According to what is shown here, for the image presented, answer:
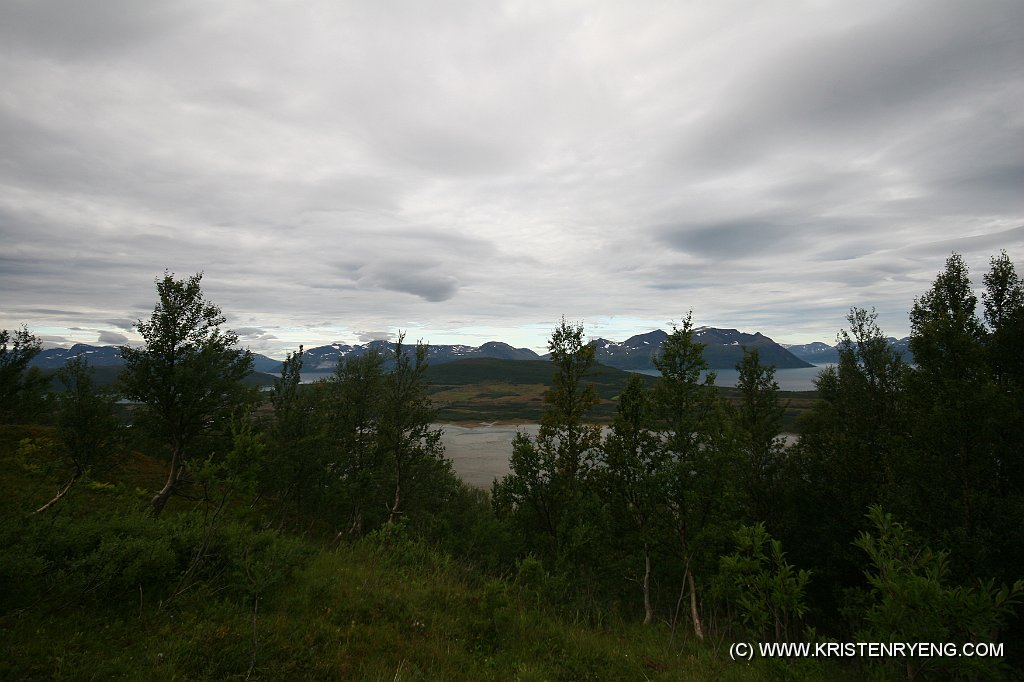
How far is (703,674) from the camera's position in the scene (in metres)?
9.27

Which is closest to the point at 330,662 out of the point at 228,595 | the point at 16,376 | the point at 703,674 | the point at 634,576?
the point at 228,595

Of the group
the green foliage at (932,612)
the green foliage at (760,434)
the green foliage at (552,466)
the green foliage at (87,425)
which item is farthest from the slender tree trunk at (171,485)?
the green foliage at (760,434)

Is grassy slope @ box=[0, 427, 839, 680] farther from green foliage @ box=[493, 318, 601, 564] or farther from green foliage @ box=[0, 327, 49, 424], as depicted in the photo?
green foliage @ box=[0, 327, 49, 424]

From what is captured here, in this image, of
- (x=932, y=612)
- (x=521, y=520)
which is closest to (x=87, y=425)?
(x=521, y=520)

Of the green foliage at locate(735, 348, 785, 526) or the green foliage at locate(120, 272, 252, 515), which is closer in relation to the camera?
the green foliage at locate(120, 272, 252, 515)

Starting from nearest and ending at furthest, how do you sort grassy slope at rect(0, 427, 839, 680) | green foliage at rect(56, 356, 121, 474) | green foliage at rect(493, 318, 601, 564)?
grassy slope at rect(0, 427, 839, 680) < green foliage at rect(56, 356, 121, 474) < green foliage at rect(493, 318, 601, 564)

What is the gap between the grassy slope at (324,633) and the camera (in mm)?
6395

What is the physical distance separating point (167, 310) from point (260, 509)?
10.8 meters

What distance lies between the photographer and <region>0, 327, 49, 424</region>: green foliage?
114 feet

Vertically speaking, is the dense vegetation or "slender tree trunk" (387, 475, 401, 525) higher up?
the dense vegetation

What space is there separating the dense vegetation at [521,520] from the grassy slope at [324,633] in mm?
56

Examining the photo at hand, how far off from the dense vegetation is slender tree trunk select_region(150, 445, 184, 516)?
12 cm

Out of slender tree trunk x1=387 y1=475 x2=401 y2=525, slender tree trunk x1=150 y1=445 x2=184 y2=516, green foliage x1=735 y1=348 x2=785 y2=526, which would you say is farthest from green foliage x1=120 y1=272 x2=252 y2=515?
green foliage x1=735 y1=348 x2=785 y2=526

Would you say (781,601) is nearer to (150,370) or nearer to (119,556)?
(119,556)
